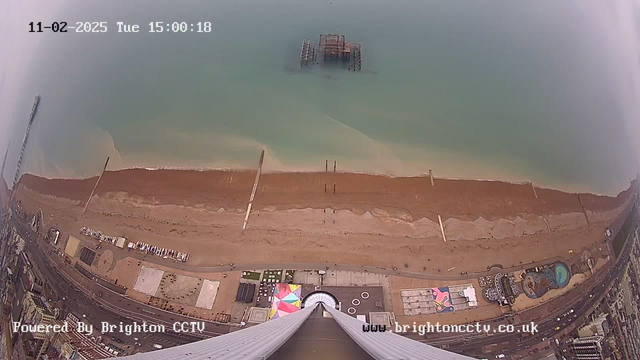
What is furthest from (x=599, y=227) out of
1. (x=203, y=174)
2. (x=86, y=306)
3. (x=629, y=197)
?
(x=86, y=306)

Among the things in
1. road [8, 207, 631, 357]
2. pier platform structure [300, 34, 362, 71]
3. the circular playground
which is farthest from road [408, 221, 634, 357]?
pier platform structure [300, 34, 362, 71]

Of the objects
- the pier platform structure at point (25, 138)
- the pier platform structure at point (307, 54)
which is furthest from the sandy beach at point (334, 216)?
the pier platform structure at point (307, 54)

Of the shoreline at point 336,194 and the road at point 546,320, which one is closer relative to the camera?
the road at point 546,320

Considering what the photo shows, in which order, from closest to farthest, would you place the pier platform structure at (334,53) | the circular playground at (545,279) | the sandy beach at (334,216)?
the circular playground at (545,279) < the sandy beach at (334,216) < the pier platform structure at (334,53)

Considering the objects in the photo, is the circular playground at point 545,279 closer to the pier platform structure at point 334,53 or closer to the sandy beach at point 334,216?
the sandy beach at point 334,216

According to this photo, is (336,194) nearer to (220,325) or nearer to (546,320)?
(220,325)

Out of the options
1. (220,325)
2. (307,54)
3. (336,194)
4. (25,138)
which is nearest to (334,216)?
(336,194)

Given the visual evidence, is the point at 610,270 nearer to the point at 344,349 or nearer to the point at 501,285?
the point at 501,285
